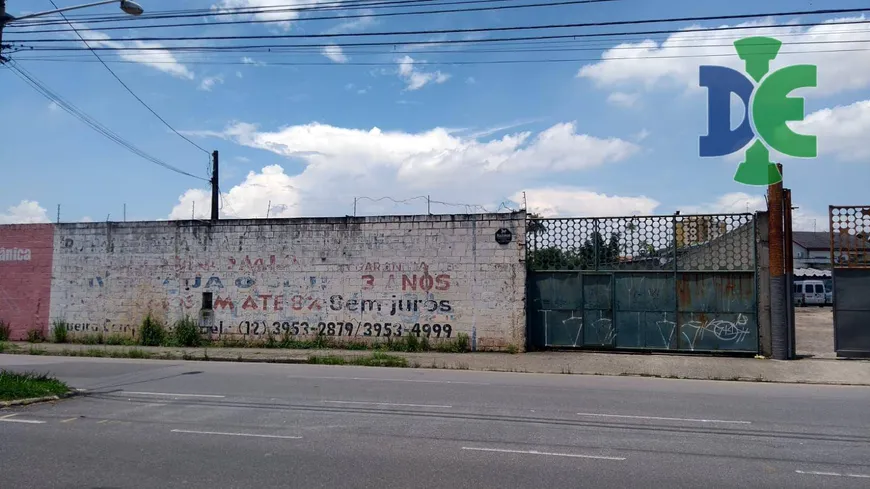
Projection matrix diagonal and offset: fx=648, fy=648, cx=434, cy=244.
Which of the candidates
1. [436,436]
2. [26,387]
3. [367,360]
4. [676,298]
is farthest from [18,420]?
[676,298]

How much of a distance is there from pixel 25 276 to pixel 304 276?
1050 cm

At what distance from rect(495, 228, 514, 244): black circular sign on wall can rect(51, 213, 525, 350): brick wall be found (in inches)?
4.8

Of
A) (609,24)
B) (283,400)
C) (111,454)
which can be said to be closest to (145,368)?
(283,400)

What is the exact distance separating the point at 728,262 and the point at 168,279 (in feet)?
54.4

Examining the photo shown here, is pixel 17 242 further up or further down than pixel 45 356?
further up

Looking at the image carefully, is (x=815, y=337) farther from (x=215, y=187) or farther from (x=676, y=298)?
(x=215, y=187)

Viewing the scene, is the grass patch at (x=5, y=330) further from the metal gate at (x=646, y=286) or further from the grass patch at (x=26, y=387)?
the metal gate at (x=646, y=286)

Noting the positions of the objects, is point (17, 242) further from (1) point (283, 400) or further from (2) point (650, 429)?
(2) point (650, 429)

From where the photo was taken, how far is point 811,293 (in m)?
45.1

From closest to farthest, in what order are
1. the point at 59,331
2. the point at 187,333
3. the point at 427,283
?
the point at 427,283
the point at 187,333
the point at 59,331

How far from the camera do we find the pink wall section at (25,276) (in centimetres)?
2189

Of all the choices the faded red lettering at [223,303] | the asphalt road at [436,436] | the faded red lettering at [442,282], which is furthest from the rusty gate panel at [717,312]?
the faded red lettering at [223,303]

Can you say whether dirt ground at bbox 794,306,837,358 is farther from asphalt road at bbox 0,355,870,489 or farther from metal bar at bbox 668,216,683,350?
asphalt road at bbox 0,355,870,489

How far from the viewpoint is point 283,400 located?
10.3 m
